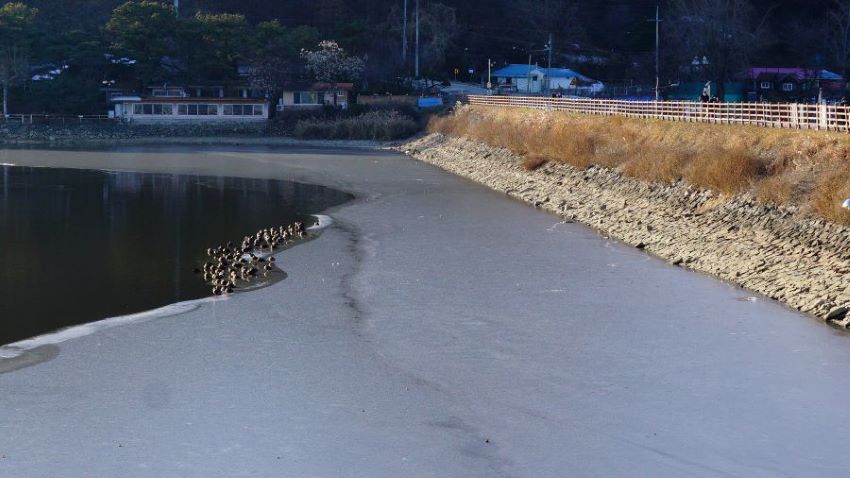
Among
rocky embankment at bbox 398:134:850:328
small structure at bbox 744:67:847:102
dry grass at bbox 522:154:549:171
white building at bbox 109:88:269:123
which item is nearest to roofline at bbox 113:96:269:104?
white building at bbox 109:88:269:123

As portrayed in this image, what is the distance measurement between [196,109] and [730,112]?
46.6 m

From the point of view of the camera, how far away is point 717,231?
75.4 feet

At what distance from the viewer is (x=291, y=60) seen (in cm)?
7581

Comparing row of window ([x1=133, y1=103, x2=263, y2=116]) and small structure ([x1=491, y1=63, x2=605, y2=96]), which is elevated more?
small structure ([x1=491, y1=63, x2=605, y2=96])

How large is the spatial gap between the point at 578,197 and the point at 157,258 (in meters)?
14.3

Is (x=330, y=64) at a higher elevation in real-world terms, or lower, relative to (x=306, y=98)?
higher

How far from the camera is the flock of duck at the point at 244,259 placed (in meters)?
19.0

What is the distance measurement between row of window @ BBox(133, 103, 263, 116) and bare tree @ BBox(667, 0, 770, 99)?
1206 inches

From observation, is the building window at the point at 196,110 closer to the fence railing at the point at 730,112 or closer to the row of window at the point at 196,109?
the row of window at the point at 196,109

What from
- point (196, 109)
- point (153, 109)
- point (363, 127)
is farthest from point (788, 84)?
point (153, 109)

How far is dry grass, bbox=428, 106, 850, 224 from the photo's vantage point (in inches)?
889

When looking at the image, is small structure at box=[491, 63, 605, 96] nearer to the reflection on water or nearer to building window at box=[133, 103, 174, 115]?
building window at box=[133, 103, 174, 115]

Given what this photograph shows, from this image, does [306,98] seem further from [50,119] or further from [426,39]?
[426,39]

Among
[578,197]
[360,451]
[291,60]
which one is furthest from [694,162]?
[291,60]
